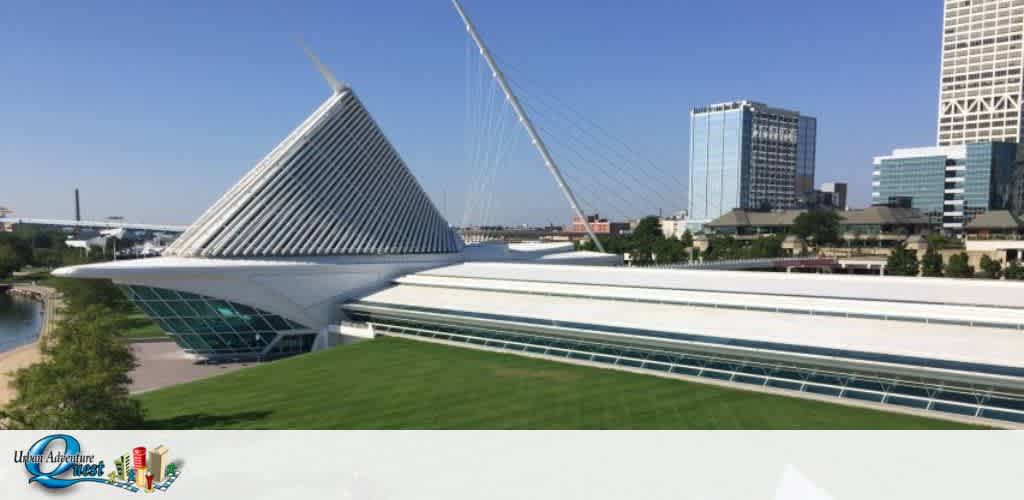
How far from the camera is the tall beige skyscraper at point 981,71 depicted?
16050 cm

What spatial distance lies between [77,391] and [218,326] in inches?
791

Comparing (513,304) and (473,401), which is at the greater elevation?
(513,304)

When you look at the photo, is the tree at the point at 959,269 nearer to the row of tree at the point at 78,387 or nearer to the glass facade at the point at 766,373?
the glass facade at the point at 766,373

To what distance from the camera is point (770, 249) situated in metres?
95.1

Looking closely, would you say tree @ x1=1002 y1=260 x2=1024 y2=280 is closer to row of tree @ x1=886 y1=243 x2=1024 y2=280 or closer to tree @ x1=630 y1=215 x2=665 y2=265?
row of tree @ x1=886 y1=243 x2=1024 y2=280

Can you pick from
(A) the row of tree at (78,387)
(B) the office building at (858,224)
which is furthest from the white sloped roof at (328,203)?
(B) the office building at (858,224)

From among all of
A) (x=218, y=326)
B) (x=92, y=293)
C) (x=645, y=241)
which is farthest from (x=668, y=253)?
(x=92, y=293)

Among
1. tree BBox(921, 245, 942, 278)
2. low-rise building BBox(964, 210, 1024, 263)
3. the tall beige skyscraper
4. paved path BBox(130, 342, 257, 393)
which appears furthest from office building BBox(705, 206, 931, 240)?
paved path BBox(130, 342, 257, 393)

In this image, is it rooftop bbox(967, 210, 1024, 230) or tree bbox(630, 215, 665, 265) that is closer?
rooftop bbox(967, 210, 1024, 230)

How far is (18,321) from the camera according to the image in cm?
6406

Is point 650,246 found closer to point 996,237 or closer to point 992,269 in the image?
point 992,269

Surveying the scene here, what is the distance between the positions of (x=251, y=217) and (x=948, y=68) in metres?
195
